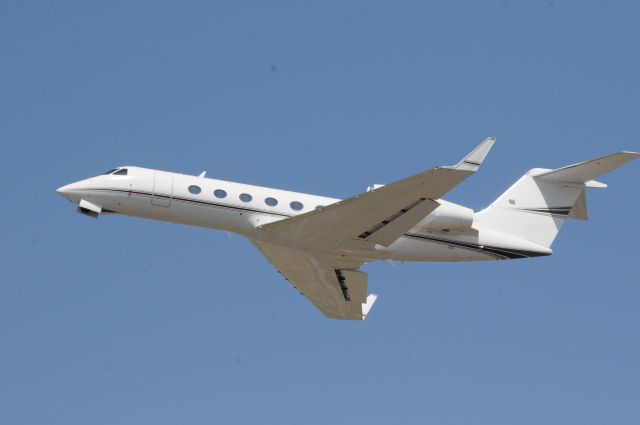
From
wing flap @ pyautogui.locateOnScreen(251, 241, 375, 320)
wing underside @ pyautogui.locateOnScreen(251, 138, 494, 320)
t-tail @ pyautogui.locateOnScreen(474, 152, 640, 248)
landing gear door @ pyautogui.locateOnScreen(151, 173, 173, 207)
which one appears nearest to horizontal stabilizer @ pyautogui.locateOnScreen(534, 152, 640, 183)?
t-tail @ pyautogui.locateOnScreen(474, 152, 640, 248)

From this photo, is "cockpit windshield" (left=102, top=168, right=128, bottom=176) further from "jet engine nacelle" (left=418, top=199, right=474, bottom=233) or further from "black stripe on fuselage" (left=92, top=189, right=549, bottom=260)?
"jet engine nacelle" (left=418, top=199, right=474, bottom=233)

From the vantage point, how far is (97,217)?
2516cm

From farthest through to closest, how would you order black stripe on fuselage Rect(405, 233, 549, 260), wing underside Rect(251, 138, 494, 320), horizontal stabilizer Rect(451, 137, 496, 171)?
black stripe on fuselage Rect(405, 233, 549, 260)
wing underside Rect(251, 138, 494, 320)
horizontal stabilizer Rect(451, 137, 496, 171)

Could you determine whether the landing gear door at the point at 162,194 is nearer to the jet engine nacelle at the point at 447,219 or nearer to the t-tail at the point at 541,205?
the jet engine nacelle at the point at 447,219

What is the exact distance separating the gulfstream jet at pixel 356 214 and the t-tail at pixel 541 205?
0.02 meters

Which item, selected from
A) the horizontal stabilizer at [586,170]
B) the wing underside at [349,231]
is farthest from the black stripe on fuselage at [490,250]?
the horizontal stabilizer at [586,170]

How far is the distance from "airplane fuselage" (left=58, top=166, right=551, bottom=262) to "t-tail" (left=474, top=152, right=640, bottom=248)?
3.81ft

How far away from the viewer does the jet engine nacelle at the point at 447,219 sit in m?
24.8

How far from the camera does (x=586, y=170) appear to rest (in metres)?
25.7

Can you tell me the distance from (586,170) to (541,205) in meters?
1.53

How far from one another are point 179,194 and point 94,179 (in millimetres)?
2166

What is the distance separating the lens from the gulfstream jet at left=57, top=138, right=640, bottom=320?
2388 centimetres

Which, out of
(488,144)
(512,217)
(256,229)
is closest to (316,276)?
(256,229)

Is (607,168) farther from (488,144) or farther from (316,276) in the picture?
(316,276)
